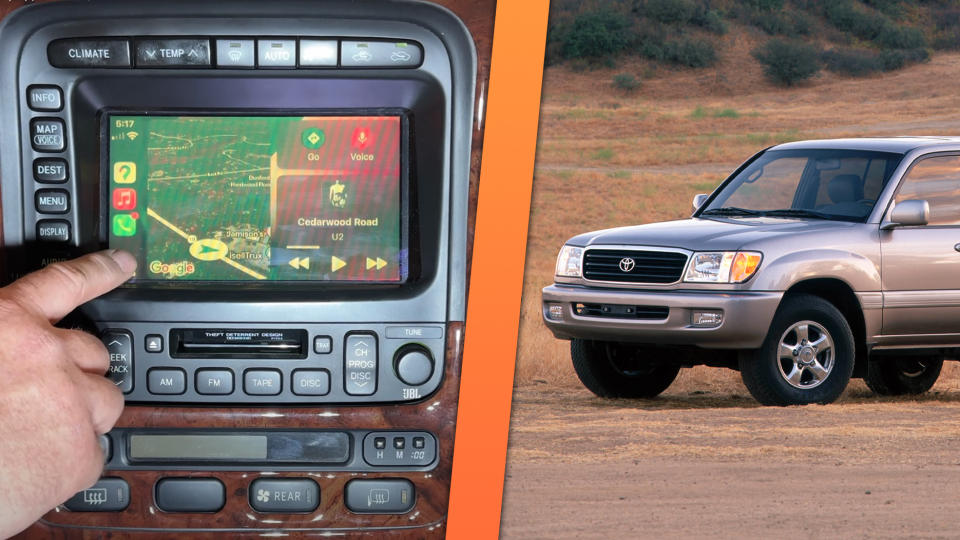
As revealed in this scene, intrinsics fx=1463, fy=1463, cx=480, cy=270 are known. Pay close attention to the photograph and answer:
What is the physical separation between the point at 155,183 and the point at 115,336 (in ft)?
0.74

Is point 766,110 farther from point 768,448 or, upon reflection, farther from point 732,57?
point 768,448

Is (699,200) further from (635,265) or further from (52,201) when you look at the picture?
(52,201)

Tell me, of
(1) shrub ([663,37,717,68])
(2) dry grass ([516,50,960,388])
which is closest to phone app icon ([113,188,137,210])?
(2) dry grass ([516,50,960,388])

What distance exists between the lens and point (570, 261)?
921cm

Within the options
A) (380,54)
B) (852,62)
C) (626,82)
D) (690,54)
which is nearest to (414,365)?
(380,54)

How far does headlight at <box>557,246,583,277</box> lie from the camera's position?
913cm

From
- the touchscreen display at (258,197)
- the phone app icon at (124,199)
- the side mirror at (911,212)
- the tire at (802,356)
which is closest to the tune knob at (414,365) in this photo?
the touchscreen display at (258,197)

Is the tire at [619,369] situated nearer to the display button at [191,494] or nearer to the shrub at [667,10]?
the display button at [191,494]

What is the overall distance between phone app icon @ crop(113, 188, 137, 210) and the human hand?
0.15 meters

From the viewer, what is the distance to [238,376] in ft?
6.81

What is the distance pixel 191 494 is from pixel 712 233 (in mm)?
6915

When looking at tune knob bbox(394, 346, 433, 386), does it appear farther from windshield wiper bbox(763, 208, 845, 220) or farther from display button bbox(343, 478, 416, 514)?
windshield wiper bbox(763, 208, 845, 220)

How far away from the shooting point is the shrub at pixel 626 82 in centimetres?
4616

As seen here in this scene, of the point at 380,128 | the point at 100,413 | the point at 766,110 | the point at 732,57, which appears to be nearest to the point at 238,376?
the point at 100,413
